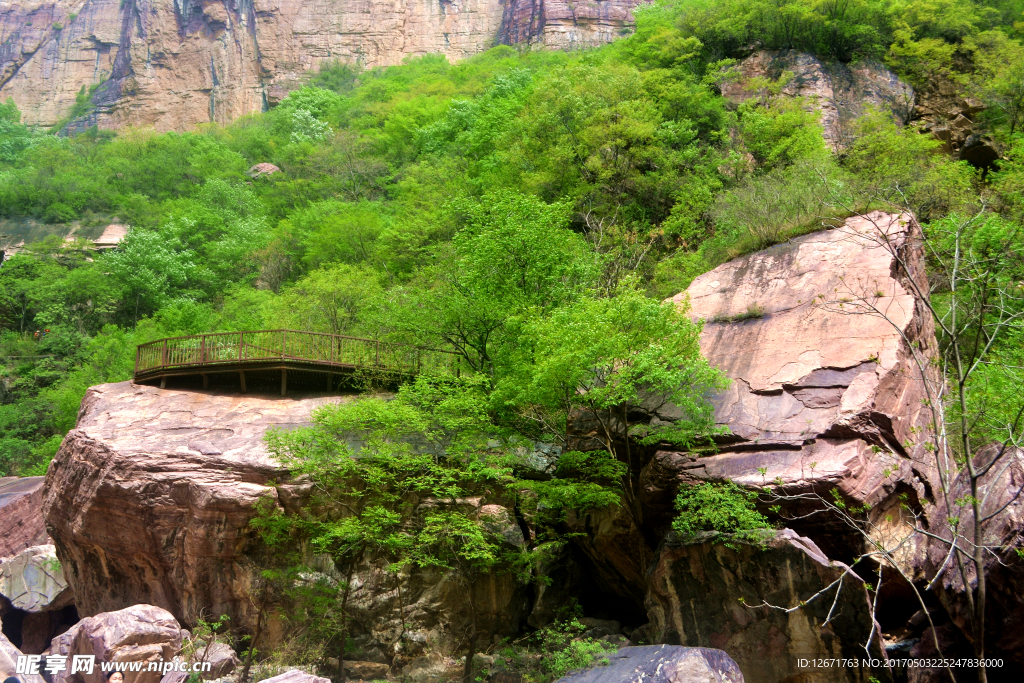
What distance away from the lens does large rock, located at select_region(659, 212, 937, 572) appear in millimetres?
11883

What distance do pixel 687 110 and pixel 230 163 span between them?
33380 millimetres

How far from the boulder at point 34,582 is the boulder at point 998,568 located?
68.9 feet

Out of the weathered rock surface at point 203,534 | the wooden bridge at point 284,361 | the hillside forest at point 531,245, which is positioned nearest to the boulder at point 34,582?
the weathered rock surface at point 203,534

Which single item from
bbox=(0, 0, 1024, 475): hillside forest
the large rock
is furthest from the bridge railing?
the large rock

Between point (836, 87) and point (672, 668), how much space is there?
2619cm

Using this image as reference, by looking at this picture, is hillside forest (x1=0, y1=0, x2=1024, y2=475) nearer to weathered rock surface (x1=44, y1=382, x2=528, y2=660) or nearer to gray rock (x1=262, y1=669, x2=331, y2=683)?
weathered rock surface (x1=44, y1=382, x2=528, y2=660)

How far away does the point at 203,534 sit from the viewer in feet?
50.2

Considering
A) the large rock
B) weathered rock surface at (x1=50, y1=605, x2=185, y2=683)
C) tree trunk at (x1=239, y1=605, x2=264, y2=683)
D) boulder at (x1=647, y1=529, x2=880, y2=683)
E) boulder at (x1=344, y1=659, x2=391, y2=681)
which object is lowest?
boulder at (x1=344, y1=659, x2=391, y2=681)

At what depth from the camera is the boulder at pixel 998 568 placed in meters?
9.79

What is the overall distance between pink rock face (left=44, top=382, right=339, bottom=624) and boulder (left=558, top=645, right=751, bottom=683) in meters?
7.92

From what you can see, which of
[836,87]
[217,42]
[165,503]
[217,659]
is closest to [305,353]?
[165,503]

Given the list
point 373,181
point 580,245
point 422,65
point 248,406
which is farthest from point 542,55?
point 248,406

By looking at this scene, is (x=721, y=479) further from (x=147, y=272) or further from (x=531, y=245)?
(x=147, y=272)

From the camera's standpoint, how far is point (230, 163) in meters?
49.2
